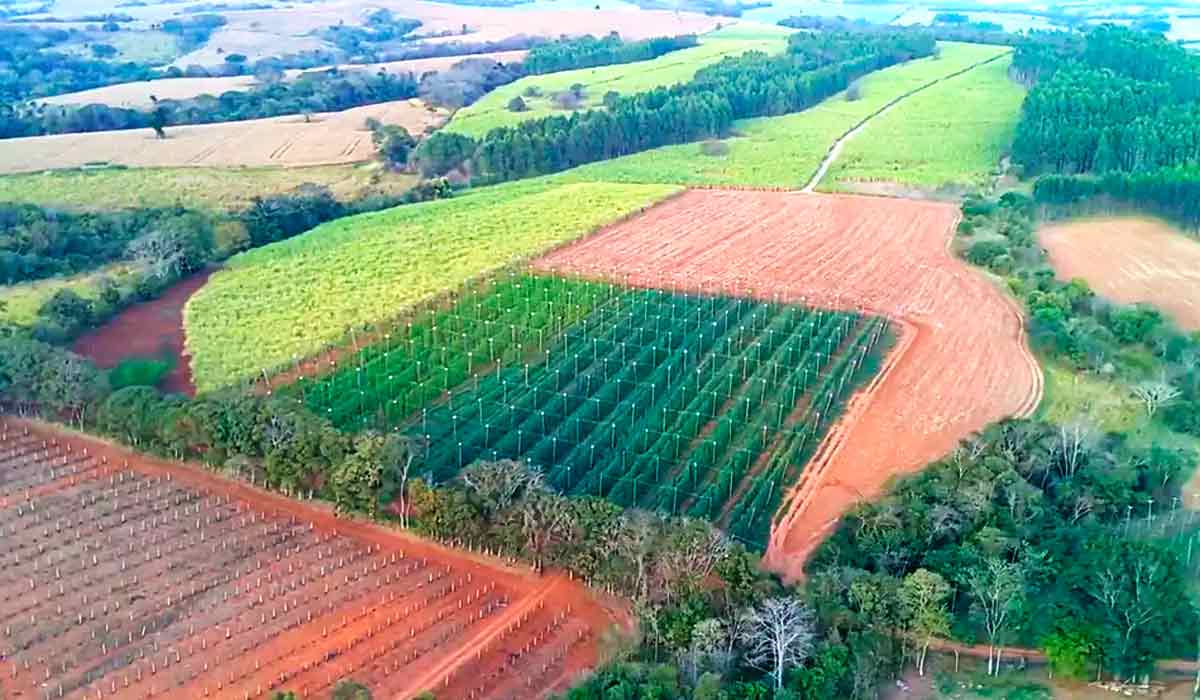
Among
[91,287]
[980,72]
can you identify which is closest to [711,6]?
→ [980,72]

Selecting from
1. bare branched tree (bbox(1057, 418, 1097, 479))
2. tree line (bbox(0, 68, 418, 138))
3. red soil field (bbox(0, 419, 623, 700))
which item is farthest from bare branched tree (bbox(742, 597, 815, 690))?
tree line (bbox(0, 68, 418, 138))

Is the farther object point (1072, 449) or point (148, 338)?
point (148, 338)

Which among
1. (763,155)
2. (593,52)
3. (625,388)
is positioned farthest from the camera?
(593,52)

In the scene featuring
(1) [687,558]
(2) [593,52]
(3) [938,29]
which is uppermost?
(2) [593,52]

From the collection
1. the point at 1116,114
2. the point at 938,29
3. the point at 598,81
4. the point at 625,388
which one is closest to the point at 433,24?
the point at 598,81

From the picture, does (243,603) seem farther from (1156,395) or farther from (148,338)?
(1156,395)

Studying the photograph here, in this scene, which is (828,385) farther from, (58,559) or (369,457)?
(58,559)
